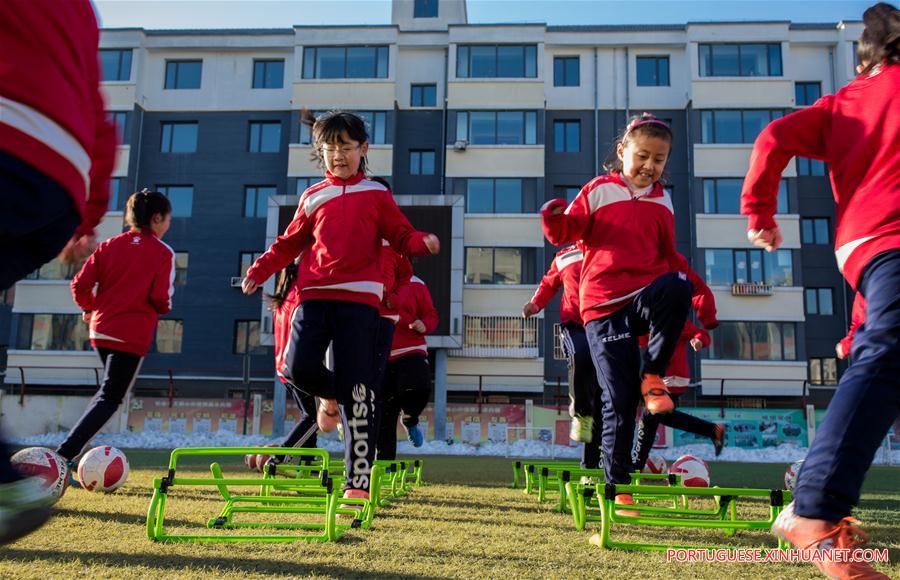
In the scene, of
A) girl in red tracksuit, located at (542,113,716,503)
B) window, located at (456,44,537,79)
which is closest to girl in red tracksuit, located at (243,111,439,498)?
girl in red tracksuit, located at (542,113,716,503)

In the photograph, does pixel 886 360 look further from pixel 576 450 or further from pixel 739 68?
pixel 739 68

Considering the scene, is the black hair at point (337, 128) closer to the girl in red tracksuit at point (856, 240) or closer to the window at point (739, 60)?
the girl in red tracksuit at point (856, 240)

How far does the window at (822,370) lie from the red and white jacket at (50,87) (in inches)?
1216

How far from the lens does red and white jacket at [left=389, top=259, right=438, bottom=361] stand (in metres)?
7.50

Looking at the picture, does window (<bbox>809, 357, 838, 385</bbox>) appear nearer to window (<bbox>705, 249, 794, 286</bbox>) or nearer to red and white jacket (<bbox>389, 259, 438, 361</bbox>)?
window (<bbox>705, 249, 794, 286</bbox>)

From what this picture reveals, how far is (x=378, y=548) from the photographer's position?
3.33 metres

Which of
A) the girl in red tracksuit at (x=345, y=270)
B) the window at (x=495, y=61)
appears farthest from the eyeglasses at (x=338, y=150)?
the window at (x=495, y=61)

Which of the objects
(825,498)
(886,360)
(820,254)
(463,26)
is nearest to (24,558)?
(825,498)

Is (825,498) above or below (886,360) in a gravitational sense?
below

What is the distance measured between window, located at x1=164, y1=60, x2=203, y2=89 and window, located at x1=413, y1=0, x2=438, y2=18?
10642 millimetres

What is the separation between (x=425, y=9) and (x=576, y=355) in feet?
105

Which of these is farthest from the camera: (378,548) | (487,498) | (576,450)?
(576,450)

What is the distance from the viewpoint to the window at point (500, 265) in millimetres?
27766

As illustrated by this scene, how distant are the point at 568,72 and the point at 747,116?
747cm
